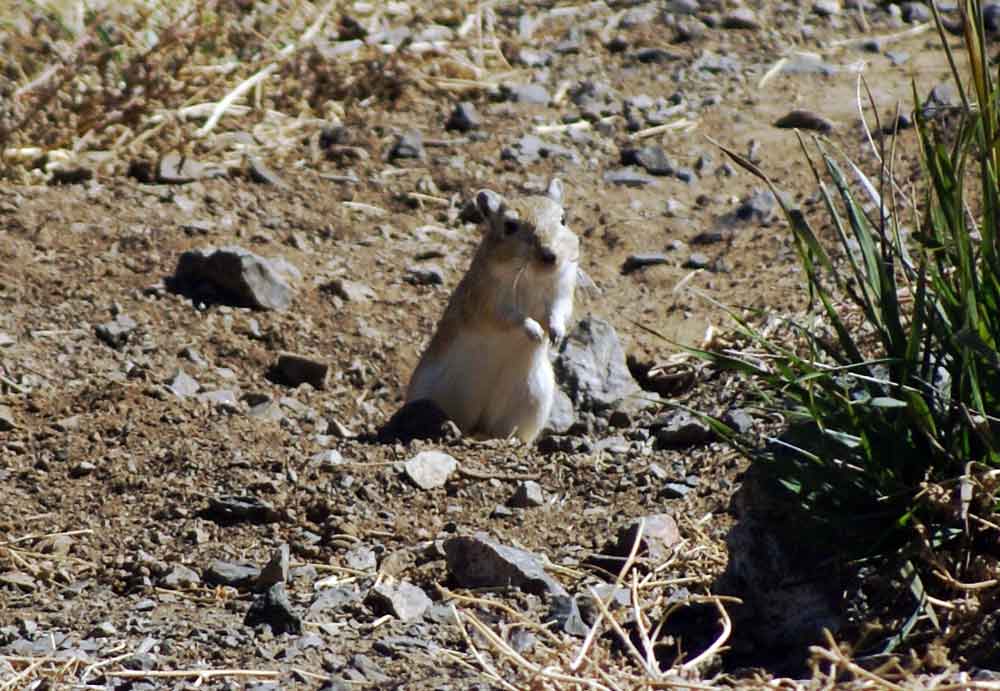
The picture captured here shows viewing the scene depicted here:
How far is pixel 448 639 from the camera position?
12.7 ft

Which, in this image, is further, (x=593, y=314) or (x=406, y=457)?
(x=593, y=314)

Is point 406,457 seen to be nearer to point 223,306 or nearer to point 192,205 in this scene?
point 223,306

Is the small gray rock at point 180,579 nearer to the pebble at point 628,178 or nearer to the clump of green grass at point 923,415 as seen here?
the clump of green grass at point 923,415

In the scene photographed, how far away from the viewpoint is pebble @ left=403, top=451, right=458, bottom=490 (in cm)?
513

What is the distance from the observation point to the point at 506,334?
258 inches

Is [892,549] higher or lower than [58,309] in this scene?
higher

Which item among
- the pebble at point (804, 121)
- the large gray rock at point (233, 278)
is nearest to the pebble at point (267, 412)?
the large gray rock at point (233, 278)

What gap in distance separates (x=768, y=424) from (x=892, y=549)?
6.00ft

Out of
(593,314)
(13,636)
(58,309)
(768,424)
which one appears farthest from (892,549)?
(58,309)

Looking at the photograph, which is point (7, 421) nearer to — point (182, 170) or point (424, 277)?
point (424, 277)

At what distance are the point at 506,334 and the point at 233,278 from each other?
4.31 feet

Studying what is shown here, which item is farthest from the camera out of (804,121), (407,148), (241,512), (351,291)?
(804,121)

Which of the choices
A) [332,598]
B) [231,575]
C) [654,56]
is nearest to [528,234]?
[231,575]

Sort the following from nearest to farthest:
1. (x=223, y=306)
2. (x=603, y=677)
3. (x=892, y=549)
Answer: (x=603, y=677) → (x=892, y=549) → (x=223, y=306)
